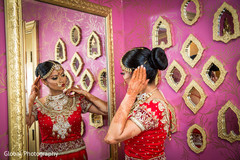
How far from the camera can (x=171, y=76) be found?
1.71m

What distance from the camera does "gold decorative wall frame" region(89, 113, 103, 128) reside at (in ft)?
5.27

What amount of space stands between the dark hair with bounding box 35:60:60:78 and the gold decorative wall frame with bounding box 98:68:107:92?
48 centimetres

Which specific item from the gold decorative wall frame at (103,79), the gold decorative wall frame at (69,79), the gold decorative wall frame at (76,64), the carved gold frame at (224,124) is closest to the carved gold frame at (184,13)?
the carved gold frame at (224,124)

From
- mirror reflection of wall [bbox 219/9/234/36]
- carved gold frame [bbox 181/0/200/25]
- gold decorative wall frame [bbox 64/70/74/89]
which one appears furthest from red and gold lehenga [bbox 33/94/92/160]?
mirror reflection of wall [bbox 219/9/234/36]

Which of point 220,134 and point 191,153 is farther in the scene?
point 191,153

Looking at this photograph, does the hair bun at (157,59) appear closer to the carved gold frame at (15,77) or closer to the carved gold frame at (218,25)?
the carved gold frame at (218,25)

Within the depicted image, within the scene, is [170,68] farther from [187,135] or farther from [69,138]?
[69,138]

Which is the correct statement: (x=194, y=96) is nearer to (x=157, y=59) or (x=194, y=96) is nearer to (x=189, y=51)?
(x=189, y=51)

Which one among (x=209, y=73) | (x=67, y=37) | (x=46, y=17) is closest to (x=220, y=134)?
(x=209, y=73)

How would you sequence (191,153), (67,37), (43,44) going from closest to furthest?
(43,44) → (67,37) → (191,153)

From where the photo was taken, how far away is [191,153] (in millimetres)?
1594

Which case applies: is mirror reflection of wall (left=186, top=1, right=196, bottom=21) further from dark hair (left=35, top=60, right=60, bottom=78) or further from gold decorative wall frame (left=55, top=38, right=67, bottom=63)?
dark hair (left=35, top=60, right=60, bottom=78)

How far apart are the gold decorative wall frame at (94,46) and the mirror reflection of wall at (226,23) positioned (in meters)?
0.92

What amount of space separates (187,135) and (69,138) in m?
0.90
